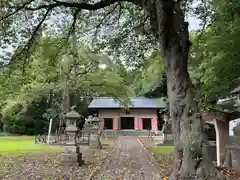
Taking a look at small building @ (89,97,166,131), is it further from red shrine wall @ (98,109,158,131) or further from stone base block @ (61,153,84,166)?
stone base block @ (61,153,84,166)

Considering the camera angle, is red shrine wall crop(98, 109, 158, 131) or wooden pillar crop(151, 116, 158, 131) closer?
wooden pillar crop(151, 116, 158, 131)

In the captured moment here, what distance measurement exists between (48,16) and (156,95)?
1340 inches

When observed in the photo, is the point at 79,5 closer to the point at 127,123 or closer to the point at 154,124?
the point at 154,124

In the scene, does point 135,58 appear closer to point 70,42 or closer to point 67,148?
point 70,42

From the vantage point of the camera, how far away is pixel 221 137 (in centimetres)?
1234

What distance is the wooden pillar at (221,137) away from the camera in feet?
40.4

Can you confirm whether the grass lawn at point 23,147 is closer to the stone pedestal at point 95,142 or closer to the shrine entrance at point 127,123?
the stone pedestal at point 95,142

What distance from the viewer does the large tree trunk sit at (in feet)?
25.6

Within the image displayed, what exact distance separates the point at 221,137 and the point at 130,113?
101ft

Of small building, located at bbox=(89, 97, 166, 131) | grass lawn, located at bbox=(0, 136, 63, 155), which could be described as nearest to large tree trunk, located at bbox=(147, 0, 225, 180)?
grass lawn, located at bbox=(0, 136, 63, 155)

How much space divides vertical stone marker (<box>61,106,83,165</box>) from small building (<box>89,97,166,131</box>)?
27724 millimetres

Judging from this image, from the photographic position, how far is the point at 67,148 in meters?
13.5

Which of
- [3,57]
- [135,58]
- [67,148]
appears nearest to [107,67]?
[135,58]

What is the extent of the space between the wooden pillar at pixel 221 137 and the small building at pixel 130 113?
2912 cm
